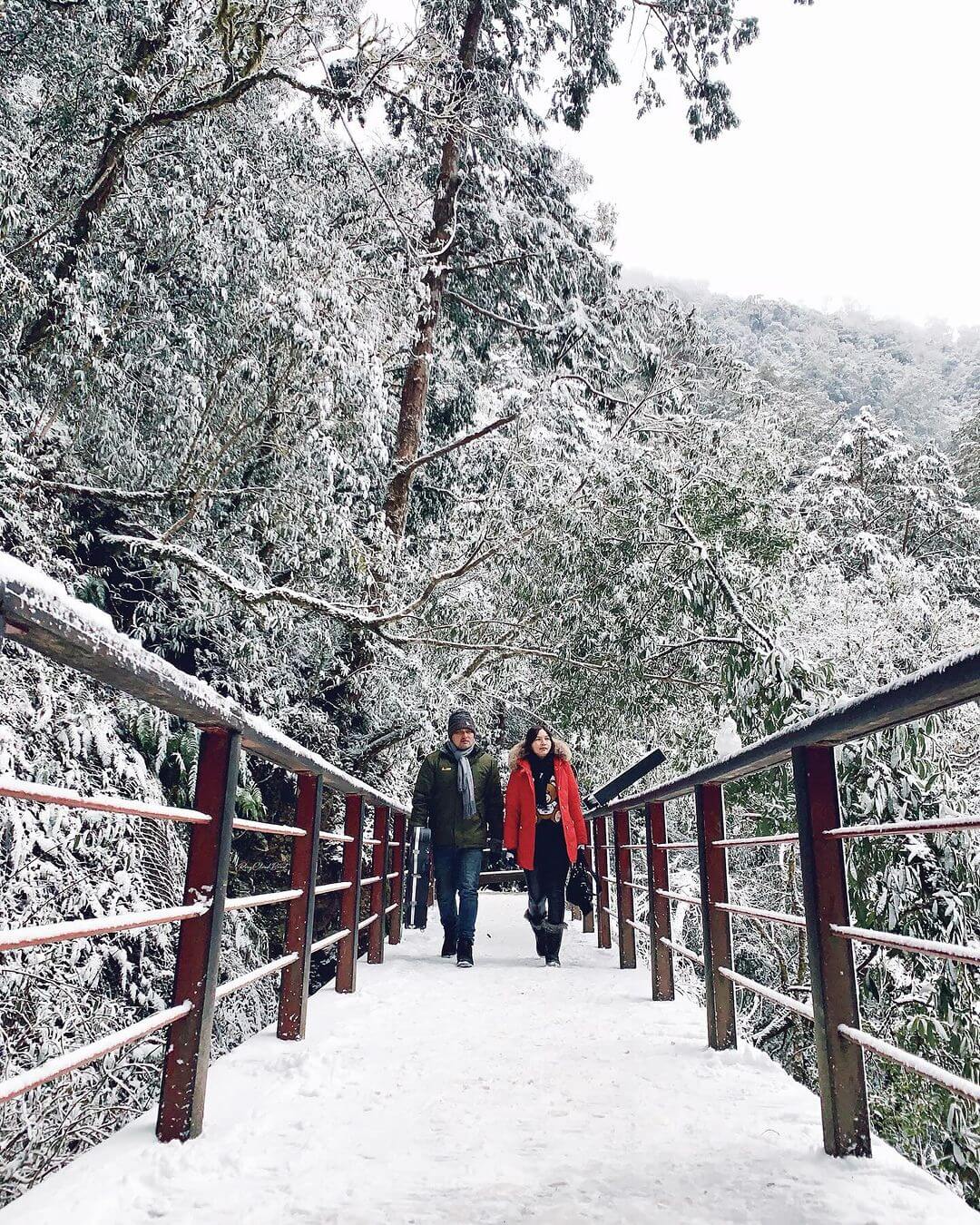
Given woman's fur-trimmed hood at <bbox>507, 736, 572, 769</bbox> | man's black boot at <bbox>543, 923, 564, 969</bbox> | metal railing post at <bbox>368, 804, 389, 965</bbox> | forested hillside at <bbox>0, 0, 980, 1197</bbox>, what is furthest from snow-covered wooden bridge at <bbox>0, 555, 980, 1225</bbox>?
woman's fur-trimmed hood at <bbox>507, 736, 572, 769</bbox>

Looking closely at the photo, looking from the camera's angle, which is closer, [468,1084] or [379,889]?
[468,1084]

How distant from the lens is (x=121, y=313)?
6.18 meters

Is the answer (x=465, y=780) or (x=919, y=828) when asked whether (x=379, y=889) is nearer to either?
(x=465, y=780)

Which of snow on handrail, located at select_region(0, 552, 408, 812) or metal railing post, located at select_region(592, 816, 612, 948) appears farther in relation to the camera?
metal railing post, located at select_region(592, 816, 612, 948)

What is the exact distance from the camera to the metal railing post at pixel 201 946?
6.42 ft

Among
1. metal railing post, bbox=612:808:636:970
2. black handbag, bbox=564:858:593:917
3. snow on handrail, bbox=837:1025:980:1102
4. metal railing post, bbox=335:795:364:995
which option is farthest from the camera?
black handbag, bbox=564:858:593:917

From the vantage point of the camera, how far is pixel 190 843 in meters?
2.09

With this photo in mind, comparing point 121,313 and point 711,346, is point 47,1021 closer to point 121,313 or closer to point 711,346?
point 121,313

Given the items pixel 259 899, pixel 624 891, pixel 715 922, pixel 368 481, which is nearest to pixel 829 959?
pixel 715 922

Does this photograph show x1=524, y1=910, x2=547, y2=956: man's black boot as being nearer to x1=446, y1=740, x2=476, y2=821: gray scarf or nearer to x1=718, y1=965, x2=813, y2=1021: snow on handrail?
x1=446, y1=740, x2=476, y2=821: gray scarf

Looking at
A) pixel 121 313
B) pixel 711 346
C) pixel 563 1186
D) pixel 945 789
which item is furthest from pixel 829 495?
pixel 563 1186

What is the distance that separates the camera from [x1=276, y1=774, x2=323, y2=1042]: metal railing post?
299 cm

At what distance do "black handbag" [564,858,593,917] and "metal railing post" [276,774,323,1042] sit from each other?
314cm

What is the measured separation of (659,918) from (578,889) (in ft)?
7.37
